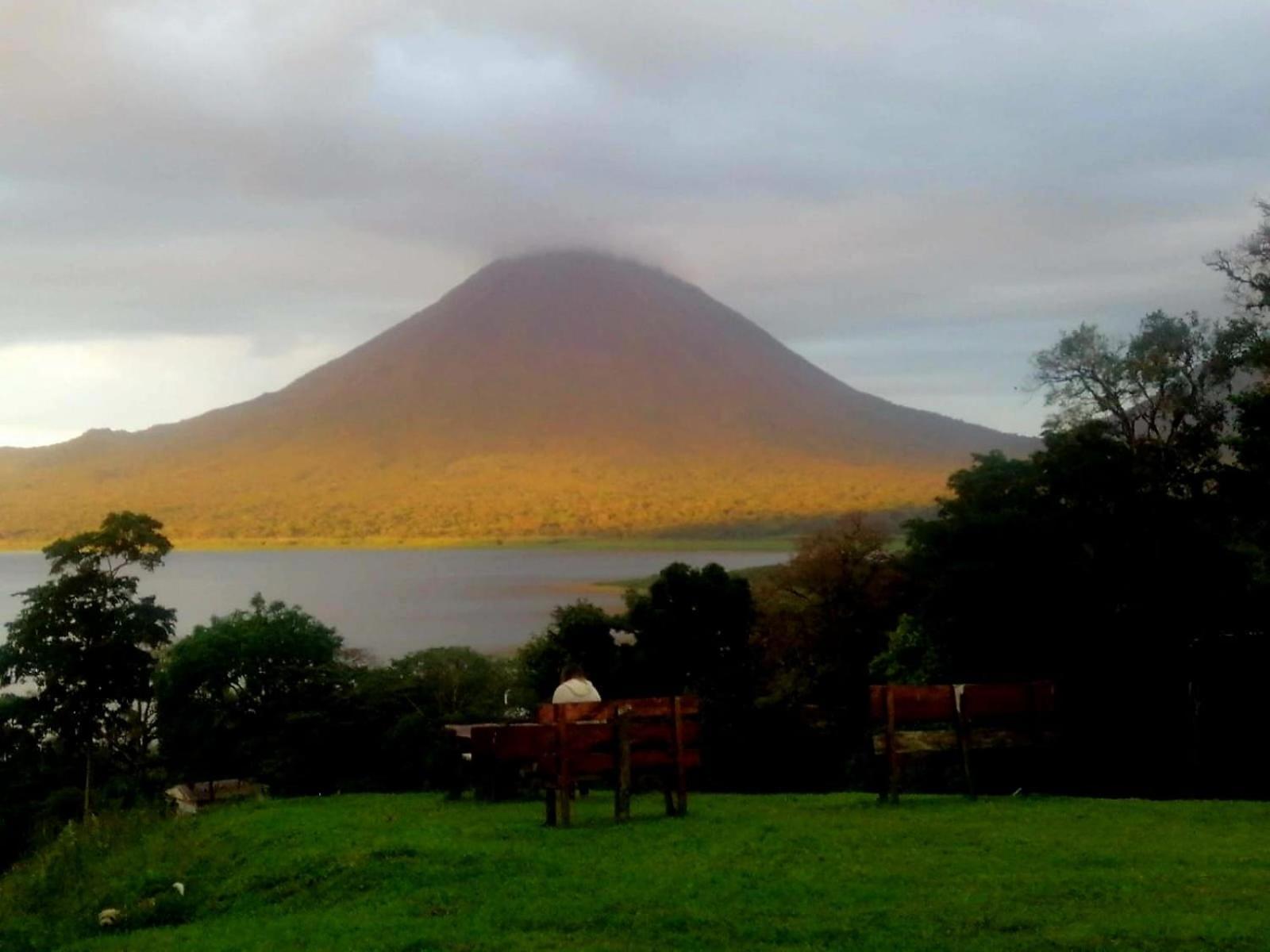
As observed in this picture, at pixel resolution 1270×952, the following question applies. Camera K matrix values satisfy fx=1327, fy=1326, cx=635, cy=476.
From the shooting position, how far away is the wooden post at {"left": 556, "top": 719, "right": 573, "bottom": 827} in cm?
1155

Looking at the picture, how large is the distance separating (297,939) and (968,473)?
82.5ft

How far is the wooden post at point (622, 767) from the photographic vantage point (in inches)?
465

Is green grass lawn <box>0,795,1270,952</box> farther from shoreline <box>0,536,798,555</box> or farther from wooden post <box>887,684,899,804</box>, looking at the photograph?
shoreline <box>0,536,798,555</box>

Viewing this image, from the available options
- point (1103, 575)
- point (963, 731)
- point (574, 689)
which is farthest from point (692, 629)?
point (963, 731)

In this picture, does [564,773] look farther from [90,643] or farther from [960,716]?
[90,643]

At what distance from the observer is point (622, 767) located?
11797mm

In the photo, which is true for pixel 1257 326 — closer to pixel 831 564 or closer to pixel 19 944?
pixel 831 564

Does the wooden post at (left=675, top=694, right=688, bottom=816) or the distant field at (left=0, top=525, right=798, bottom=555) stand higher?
the distant field at (left=0, top=525, right=798, bottom=555)

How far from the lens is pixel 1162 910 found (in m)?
7.53

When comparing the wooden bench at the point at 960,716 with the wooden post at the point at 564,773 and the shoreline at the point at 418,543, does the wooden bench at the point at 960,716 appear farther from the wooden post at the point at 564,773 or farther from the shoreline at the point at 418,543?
the shoreline at the point at 418,543

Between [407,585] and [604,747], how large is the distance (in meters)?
116

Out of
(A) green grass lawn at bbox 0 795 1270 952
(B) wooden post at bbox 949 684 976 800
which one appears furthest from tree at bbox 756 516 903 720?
(A) green grass lawn at bbox 0 795 1270 952

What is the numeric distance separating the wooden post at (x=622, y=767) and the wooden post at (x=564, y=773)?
431 mm

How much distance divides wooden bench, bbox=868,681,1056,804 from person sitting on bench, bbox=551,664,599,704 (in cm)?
279
